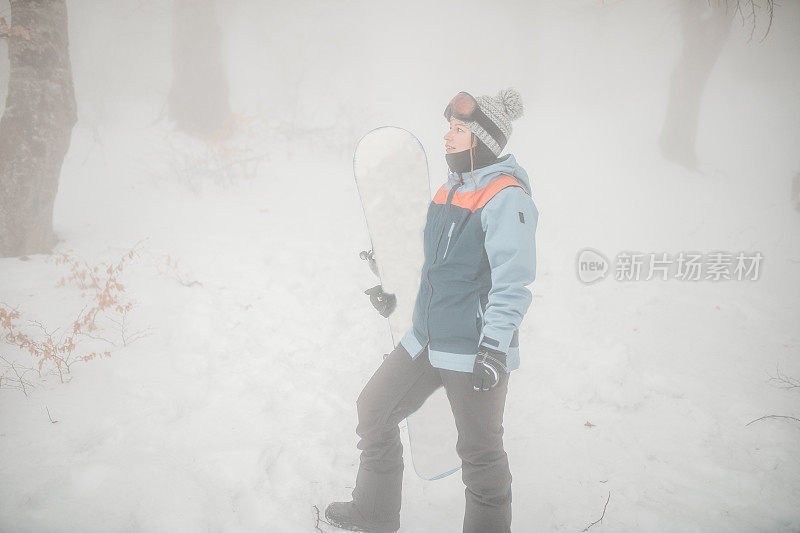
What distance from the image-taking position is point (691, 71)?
9086 mm

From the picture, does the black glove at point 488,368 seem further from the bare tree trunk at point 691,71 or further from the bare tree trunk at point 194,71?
Result: the bare tree trunk at point 691,71

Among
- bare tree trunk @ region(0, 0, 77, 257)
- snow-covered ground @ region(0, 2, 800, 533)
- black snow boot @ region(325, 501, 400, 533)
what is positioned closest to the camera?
black snow boot @ region(325, 501, 400, 533)

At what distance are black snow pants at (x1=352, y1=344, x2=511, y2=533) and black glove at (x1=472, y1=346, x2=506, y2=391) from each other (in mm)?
100

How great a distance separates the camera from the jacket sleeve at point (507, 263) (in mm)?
A: 1536

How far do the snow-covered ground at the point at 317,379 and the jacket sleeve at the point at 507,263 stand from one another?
4.65 ft

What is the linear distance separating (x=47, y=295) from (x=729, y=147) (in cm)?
1588

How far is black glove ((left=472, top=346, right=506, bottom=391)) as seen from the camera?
154 cm

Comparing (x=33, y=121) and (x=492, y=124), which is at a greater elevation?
(x=33, y=121)

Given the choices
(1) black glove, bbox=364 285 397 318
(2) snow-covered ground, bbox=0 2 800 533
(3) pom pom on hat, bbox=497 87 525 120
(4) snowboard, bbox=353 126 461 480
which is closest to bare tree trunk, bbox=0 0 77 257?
(2) snow-covered ground, bbox=0 2 800 533

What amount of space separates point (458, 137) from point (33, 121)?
466 cm

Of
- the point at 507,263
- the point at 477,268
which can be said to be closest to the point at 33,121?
the point at 477,268

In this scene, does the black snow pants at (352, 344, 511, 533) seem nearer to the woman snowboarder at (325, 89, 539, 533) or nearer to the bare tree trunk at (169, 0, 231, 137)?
the woman snowboarder at (325, 89, 539, 533)

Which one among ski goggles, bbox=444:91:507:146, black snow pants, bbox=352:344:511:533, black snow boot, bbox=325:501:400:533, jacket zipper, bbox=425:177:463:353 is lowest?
black snow boot, bbox=325:501:400:533

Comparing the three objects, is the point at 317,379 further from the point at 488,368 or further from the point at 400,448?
the point at 488,368
